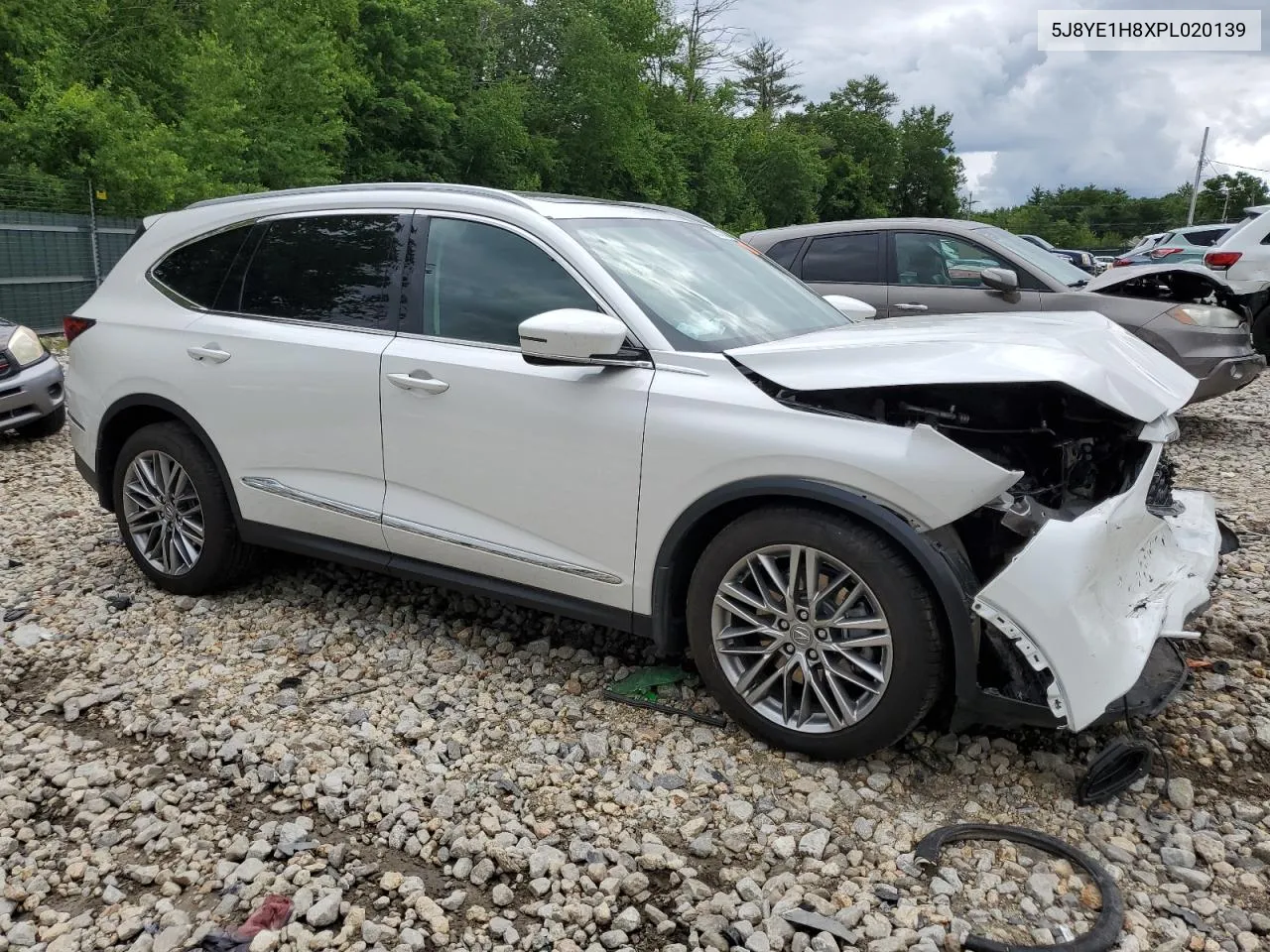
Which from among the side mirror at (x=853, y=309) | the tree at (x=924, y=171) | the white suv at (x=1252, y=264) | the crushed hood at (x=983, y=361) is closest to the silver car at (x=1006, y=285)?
the white suv at (x=1252, y=264)

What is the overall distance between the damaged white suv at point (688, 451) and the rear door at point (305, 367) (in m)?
0.01

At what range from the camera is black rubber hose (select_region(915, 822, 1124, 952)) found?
239 centimetres

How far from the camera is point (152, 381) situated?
4.42 m

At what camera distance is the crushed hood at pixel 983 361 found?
2865 millimetres

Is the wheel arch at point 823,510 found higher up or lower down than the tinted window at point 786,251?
lower down

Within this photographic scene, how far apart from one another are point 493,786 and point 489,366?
A: 4.68 feet

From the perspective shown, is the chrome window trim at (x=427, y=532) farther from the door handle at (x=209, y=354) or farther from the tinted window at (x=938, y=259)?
the tinted window at (x=938, y=259)

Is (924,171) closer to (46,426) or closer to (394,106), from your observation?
(394,106)

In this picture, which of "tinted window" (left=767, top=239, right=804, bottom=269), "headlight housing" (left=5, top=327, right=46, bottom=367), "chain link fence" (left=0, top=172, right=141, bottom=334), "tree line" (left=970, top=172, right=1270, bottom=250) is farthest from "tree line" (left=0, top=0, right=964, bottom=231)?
"tree line" (left=970, top=172, right=1270, bottom=250)

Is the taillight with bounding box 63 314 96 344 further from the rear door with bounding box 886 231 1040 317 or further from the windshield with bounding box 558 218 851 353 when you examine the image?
the rear door with bounding box 886 231 1040 317

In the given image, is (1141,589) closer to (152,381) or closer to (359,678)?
(359,678)

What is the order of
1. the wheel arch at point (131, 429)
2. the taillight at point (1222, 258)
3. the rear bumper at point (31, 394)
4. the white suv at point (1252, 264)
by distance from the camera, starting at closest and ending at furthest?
the wheel arch at point (131, 429)
the rear bumper at point (31, 394)
the white suv at point (1252, 264)
the taillight at point (1222, 258)

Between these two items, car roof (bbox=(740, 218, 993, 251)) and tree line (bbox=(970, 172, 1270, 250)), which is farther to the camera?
tree line (bbox=(970, 172, 1270, 250))

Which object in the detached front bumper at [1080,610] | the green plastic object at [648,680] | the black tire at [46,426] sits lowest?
the black tire at [46,426]
